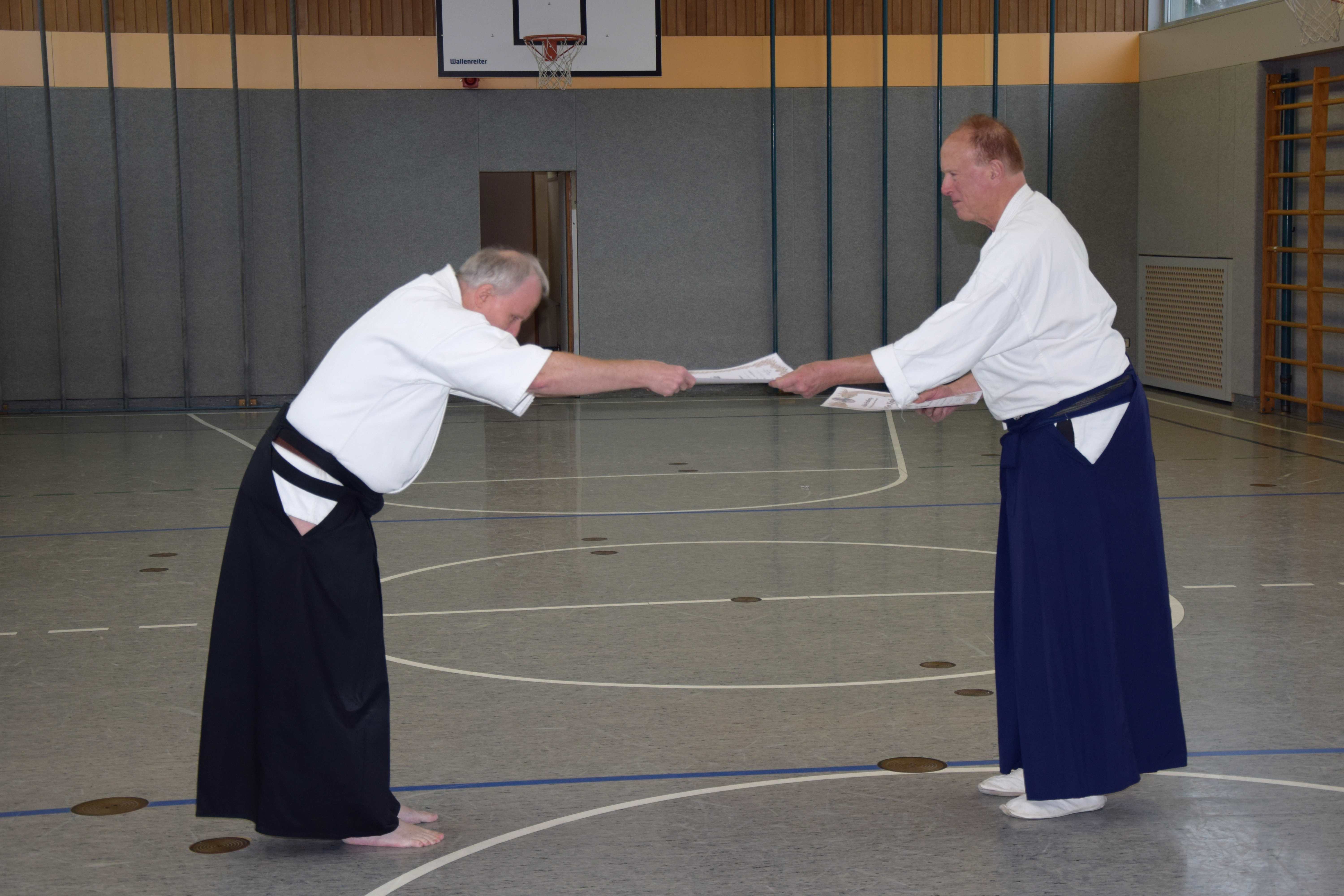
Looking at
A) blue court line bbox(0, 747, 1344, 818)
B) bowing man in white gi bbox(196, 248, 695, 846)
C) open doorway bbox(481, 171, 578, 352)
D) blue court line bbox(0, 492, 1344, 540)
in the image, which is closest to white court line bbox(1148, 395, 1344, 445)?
blue court line bbox(0, 492, 1344, 540)

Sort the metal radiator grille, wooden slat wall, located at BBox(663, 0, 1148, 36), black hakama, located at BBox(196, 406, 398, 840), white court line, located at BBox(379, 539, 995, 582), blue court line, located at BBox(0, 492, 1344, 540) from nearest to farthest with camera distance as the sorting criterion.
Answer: black hakama, located at BBox(196, 406, 398, 840)
white court line, located at BBox(379, 539, 995, 582)
blue court line, located at BBox(0, 492, 1344, 540)
the metal radiator grille
wooden slat wall, located at BBox(663, 0, 1148, 36)

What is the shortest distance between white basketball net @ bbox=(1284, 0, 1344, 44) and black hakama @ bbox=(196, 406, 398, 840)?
27.7 ft

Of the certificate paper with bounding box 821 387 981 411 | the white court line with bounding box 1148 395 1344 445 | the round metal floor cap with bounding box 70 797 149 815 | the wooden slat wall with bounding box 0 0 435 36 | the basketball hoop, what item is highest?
the wooden slat wall with bounding box 0 0 435 36

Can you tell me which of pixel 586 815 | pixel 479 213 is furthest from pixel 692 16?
pixel 586 815

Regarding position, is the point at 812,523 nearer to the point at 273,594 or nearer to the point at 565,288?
the point at 273,594

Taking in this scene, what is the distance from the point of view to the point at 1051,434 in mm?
2967

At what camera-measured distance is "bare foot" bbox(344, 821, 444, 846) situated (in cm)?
288

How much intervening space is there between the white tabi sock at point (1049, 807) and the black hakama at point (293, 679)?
4.35 feet

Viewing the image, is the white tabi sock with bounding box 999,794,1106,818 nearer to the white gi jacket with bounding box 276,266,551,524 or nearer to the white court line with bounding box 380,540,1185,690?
the white court line with bounding box 380,540,1185,690

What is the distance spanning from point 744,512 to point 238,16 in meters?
7.69

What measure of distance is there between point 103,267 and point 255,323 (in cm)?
135

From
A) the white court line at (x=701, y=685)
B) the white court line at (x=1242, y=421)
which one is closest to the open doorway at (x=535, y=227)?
the white court line at (x=1242, y=421)

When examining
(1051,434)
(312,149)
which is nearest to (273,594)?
(1051,434)

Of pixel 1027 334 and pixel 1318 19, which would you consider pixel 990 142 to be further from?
pixel 1318 19
